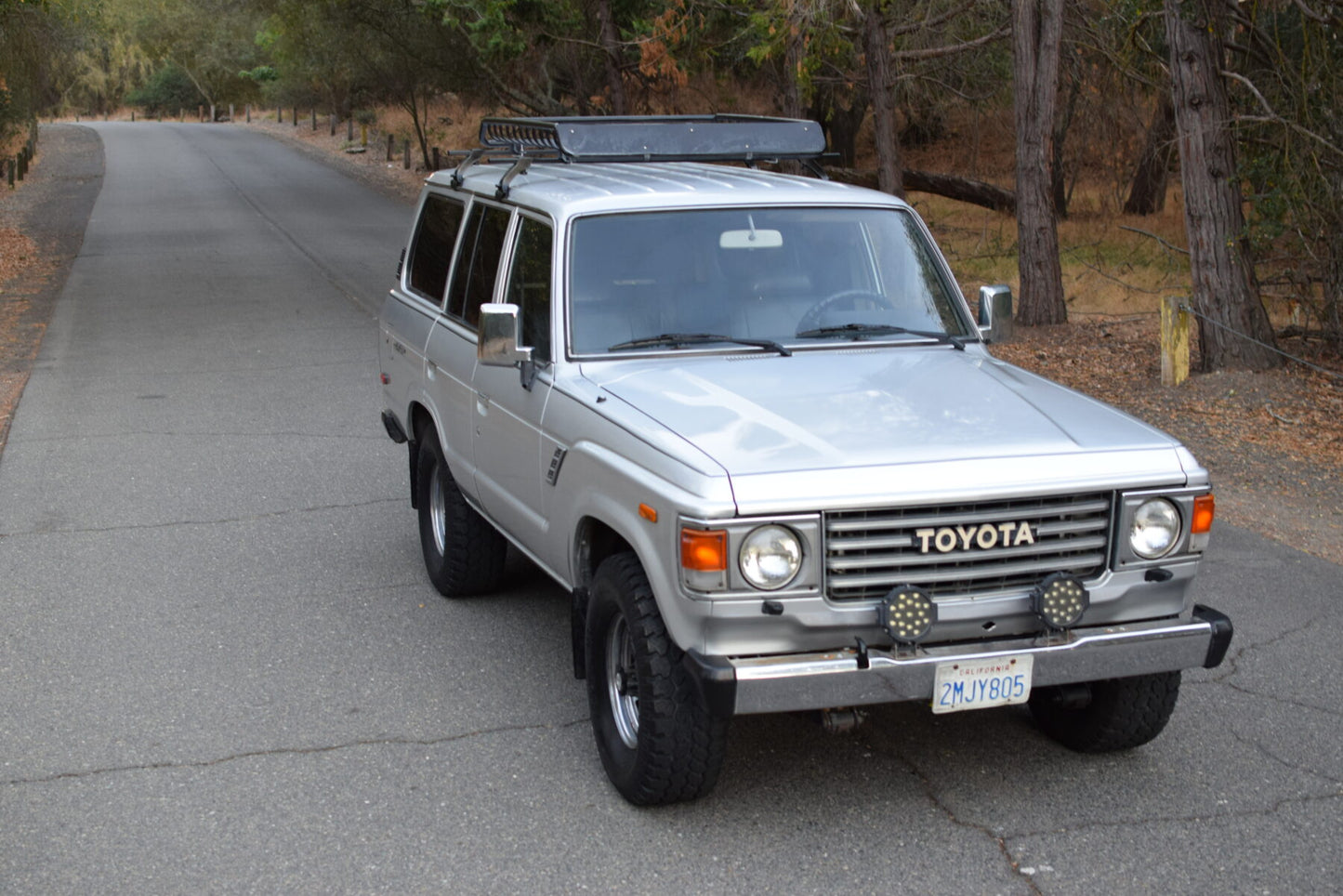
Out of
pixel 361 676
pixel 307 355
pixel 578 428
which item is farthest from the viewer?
pixel 307 355

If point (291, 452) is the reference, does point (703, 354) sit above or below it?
above

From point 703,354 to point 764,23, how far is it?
432 inches

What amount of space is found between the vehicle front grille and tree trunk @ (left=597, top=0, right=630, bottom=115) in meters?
20.3

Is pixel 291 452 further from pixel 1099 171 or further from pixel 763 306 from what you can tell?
pixel 1099 171

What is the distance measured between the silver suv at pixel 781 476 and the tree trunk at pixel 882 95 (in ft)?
39.8

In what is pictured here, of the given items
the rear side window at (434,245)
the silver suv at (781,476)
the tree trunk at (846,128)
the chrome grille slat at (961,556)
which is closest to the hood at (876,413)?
the silver suv at (781,476)

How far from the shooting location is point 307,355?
13352mm

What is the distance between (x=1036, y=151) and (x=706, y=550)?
39.8 feet

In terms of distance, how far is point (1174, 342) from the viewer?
37.9ft

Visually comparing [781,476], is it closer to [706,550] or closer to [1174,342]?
[706,550]

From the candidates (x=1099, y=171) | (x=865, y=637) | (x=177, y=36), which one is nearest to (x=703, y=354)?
(x=865, y=637)

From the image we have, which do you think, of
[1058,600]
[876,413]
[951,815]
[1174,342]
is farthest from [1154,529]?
[1174,342]

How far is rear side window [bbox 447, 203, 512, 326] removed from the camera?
236 inches

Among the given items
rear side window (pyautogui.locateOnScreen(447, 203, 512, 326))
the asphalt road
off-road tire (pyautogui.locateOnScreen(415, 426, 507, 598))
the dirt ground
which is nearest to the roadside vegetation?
the dirt ground
